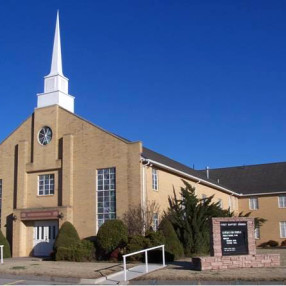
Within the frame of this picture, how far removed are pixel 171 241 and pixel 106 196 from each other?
219 inches

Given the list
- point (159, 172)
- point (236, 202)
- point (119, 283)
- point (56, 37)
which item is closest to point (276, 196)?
point (236, 202)

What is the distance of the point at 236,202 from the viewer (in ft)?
156

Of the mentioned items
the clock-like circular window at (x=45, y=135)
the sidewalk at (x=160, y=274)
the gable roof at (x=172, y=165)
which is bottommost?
the sidewalk at (x=160, y=274)

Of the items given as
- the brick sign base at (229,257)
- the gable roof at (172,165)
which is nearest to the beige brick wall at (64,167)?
the gable roof at (172,165)

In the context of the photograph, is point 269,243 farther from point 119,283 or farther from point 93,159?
point 119,283

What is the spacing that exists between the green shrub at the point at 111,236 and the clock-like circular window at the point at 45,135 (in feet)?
26.7

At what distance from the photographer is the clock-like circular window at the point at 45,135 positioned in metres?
31.0

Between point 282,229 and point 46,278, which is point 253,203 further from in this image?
point 46,278

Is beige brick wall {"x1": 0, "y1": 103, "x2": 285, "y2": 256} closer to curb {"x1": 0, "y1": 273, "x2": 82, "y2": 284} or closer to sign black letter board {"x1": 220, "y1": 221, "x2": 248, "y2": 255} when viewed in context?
sign black letter board {"x1": 220, "y1": 221, "x2": 248, "y2": 255}

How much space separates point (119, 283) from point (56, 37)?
75.6 feet

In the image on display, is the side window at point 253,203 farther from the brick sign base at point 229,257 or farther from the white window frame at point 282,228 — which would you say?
the brick sign base at point 229,257

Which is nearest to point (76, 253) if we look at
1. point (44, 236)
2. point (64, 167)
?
point (44, 236)

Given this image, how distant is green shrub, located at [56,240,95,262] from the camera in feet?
80.3

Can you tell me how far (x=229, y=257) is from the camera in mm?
17797
